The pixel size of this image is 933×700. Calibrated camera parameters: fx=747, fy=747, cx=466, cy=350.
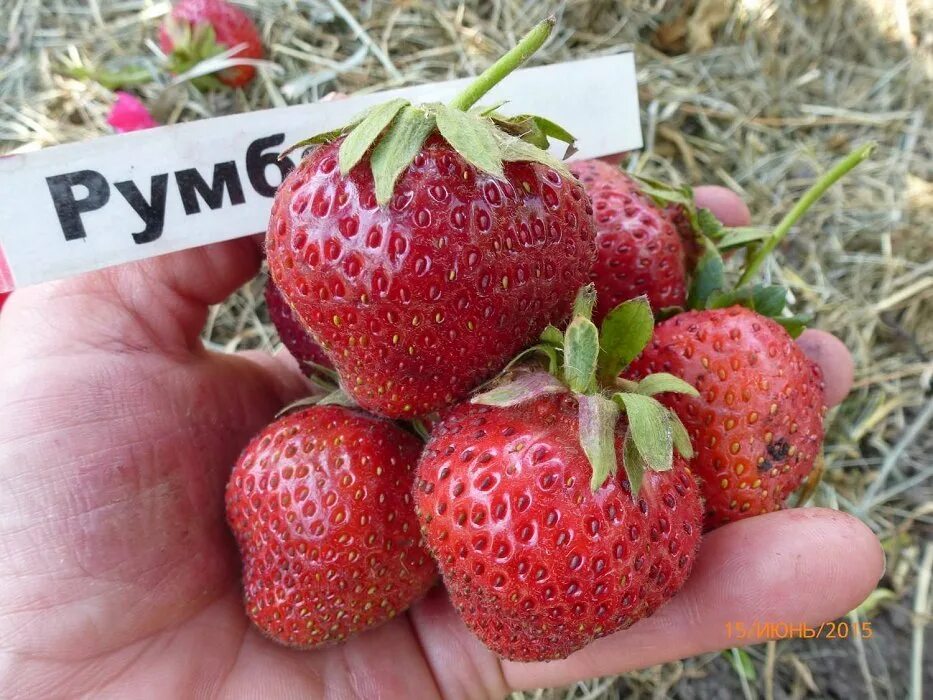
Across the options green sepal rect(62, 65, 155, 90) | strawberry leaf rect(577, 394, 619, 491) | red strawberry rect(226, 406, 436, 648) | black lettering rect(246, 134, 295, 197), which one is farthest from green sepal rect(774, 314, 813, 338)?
green sepal rect(62, 65, 155, 90)

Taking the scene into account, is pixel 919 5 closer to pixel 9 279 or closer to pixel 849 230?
pixel 849 230

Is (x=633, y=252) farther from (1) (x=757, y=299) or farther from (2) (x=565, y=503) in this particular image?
(2) (x=565, y=503)

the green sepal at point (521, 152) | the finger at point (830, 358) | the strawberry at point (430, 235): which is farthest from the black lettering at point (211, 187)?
the finger at point (830, 358)

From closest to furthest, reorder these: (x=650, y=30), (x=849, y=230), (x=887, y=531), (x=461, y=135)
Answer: (x=461, y=135) < (x=887, y=531) < (x=849, y=230) < (x=650, y=30)

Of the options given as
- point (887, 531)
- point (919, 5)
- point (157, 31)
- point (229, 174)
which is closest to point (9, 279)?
point (229, 174)

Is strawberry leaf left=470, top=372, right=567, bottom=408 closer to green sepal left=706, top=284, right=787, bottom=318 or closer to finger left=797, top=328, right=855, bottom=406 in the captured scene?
green sepal left=706, top=284, right=787, bottom=318
